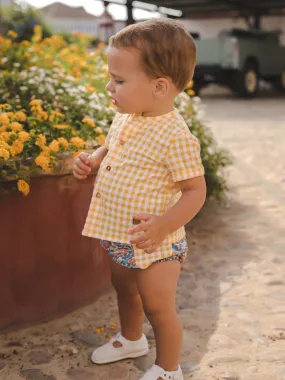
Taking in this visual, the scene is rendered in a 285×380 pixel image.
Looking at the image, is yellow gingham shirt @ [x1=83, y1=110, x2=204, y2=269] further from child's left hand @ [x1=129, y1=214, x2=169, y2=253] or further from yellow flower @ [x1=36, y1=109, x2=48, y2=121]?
yellow flower @ [x1=36, y1=109, x2=48, y2=121]

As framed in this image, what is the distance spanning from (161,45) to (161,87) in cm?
15

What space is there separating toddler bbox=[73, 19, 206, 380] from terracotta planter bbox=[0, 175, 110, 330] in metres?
0.56

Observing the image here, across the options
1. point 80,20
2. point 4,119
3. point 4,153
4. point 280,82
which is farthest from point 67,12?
point 4,153

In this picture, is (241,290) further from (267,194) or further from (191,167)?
(267,194)

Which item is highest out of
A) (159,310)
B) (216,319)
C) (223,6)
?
(159,310)

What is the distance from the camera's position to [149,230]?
2047 mm

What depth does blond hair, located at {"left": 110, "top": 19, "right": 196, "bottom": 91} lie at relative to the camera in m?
2.06

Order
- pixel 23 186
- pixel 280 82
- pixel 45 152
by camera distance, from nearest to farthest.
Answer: pixel 23 186 → pixel 45 152 → pixel 280 82

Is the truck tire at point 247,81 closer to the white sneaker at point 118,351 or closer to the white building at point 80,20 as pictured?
the white sneaker at point 118,351

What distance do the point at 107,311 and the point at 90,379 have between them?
2.20 feet

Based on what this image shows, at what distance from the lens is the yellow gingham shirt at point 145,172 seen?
84.8 inches

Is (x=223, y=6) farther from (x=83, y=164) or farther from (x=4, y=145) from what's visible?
(x=83, y=164)

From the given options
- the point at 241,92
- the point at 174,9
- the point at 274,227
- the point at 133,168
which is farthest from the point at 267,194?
the point at 174,9

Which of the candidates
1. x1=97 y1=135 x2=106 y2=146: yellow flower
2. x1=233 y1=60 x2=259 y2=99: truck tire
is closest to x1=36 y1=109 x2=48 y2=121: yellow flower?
x1=97 y1=135 x2=106 y2=146: yellow flower
